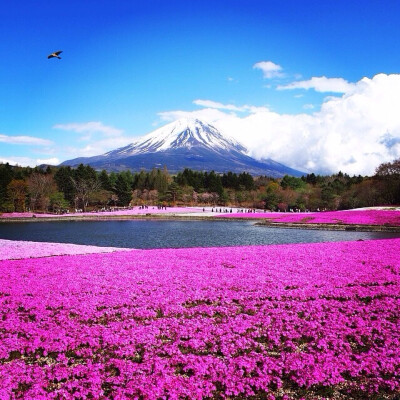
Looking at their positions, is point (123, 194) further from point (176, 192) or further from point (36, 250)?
point (36, 250)

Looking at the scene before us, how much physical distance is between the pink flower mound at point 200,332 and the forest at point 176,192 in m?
64.3

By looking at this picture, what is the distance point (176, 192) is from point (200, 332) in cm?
9771

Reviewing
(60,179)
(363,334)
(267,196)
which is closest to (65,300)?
(363,334)

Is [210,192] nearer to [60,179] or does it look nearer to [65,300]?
[60,179]

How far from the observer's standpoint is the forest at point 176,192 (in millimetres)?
76375

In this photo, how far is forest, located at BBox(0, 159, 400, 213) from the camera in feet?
251

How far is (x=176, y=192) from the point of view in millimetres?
107062

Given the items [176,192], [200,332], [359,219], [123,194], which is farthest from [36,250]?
[176,192]

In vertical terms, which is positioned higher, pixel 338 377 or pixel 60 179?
pixel 60 179

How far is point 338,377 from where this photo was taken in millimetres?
7453

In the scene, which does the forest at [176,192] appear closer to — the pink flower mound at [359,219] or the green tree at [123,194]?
the green tree at [123,194]

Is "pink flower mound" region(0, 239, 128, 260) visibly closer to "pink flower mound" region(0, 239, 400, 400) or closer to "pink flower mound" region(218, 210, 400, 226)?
"pink flower mound" region(0, 239, 400, 400)

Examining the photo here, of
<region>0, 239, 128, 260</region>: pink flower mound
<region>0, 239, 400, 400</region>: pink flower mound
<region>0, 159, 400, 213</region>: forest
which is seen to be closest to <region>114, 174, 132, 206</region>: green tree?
<region>0, 159, 400, 213</region>: forest

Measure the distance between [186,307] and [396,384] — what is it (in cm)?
680
